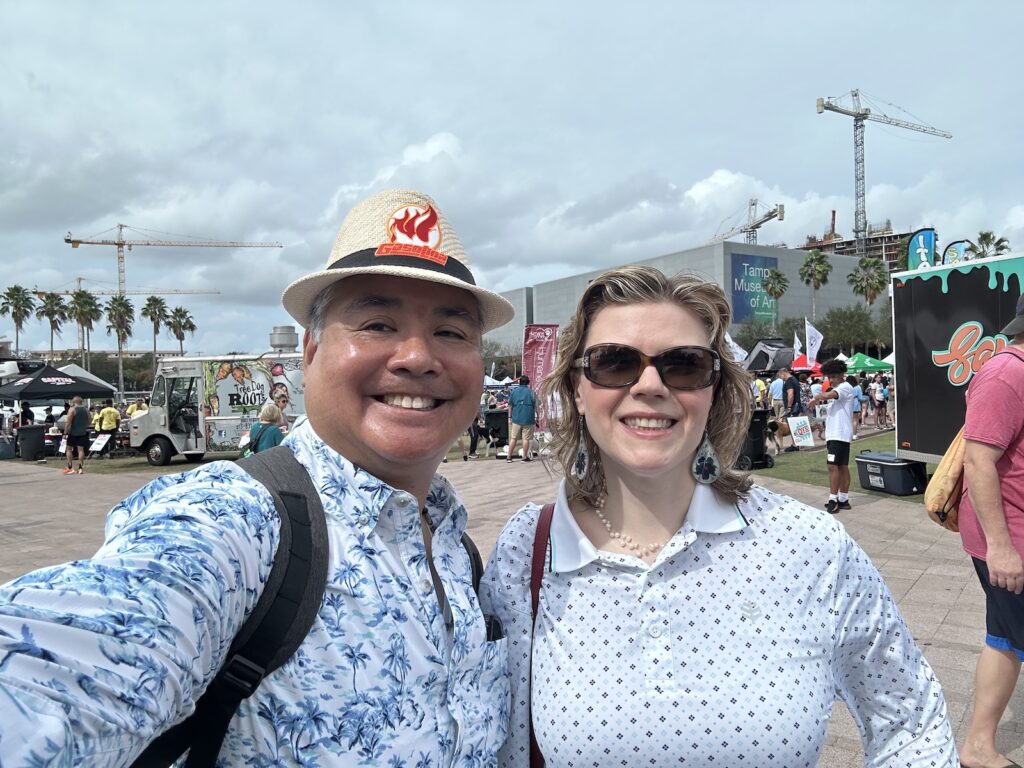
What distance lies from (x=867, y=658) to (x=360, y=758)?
1.26 meters

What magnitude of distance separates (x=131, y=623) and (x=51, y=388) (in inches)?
904

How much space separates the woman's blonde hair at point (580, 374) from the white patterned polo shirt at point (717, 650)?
163 mm

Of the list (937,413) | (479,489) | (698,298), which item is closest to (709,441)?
(698,298)

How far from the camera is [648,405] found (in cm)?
169

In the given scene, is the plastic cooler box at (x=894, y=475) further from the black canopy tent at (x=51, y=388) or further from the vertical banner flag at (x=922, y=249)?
the black canopy tent at (x=51, y=388)

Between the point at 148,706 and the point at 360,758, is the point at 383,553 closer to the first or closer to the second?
the point at 360,758

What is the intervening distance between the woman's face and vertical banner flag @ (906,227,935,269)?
9.31 metres

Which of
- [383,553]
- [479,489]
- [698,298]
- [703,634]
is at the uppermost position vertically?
[698,298]

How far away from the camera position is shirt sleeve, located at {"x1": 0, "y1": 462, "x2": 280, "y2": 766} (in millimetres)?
699

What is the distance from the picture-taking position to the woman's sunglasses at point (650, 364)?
5.63ft

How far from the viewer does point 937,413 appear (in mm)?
8781

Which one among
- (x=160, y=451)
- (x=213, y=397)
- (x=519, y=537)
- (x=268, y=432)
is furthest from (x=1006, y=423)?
(x=160, y=451)

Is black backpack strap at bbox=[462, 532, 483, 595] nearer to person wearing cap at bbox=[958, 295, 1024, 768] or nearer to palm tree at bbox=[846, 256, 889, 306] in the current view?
person wearing cap at bbox=[958, 295, 1024, 768]

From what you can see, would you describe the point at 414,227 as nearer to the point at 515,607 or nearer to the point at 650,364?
the point at 650,364
